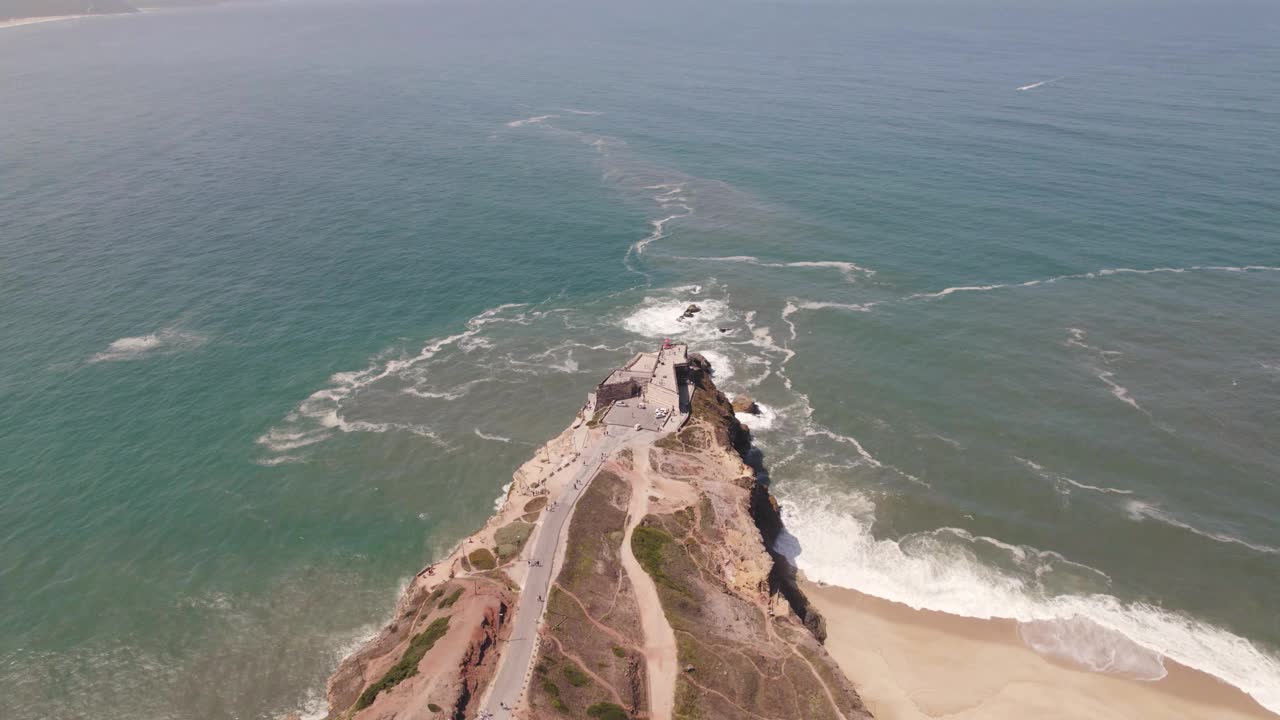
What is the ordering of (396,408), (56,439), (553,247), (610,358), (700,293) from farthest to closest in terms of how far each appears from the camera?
(553,247) → (700,293) → (610,358) → (396,408) → (56,439)

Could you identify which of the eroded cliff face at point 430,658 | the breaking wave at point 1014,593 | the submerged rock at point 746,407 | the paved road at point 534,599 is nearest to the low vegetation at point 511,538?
the paved road at point 534,599

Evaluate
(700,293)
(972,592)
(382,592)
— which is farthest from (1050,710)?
(700,293)

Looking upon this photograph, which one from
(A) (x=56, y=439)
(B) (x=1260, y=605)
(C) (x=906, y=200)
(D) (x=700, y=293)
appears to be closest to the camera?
(B) (x=1260, y=605)

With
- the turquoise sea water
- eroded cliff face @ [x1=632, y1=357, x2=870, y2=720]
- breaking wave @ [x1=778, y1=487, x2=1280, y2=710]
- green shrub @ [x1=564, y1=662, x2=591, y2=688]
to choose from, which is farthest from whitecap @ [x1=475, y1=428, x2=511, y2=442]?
green shrub @ [x1=564, y1=662, x2=591, y2=688]

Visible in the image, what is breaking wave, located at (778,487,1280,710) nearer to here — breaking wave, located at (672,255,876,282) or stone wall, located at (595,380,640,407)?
stone wall, located at (595,380,640,407)

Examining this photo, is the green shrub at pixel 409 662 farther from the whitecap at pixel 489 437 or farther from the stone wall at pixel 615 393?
the whitecap at pixel 489 437

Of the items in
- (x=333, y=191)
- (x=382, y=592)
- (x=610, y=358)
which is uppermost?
(x=333, y=191)

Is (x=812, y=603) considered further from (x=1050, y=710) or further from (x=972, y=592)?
(x=1050, y=710)
